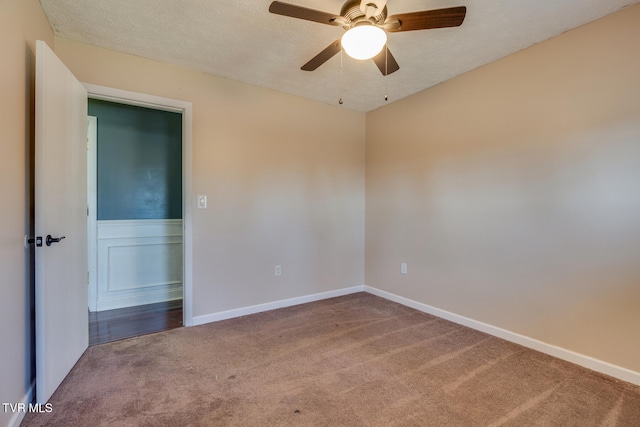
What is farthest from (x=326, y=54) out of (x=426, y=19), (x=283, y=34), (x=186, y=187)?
(x=186, y=187)

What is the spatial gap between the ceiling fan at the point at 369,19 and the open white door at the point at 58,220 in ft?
4.60

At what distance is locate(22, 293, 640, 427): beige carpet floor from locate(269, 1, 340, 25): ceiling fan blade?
6.90ft

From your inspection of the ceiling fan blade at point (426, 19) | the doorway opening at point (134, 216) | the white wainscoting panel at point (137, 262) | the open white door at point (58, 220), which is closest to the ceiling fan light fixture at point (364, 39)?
the ceiling fan blade at point (426, 19)

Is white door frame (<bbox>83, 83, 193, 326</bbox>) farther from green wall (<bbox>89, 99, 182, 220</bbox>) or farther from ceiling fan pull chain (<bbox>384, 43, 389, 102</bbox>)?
ceiling fan pull chain (<bbox>384, 43, 389, 102</bbox>)

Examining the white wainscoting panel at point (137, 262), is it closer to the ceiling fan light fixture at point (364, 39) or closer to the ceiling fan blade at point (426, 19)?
the ceiling fan light fixture at point (364, 39)

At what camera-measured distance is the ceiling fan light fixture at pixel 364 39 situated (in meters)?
1.51

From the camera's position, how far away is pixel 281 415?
1.62 meters

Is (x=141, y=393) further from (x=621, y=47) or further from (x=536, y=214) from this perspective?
(x=621, y=47)

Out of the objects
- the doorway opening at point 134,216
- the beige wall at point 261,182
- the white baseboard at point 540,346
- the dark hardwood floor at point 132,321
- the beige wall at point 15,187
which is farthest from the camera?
the doorway opening at point 134,216

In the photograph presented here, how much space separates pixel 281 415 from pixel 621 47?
10.0 ft

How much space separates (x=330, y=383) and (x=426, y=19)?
2.18 m

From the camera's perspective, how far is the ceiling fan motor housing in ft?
5.06

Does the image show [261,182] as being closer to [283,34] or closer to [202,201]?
[202,201]

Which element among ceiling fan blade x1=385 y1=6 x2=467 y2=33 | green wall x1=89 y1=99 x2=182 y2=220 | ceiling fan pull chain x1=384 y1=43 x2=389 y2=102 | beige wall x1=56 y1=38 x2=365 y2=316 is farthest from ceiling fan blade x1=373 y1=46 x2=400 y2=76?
green wall x1=89 y1=99 x2=182 y2=220
